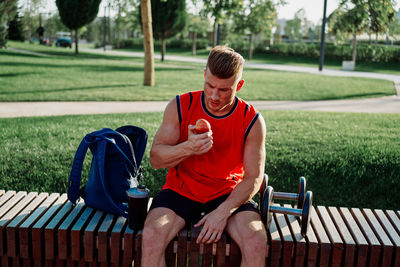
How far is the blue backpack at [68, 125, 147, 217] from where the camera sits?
300cm

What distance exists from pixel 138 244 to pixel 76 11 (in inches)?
1177

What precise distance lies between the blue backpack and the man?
0.94ft

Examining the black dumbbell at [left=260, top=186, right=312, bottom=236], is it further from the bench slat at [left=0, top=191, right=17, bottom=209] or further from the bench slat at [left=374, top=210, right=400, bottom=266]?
the bench slat at [left=0, top=191, right=17, bottom=209]

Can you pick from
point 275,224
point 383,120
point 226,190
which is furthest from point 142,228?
point 383,120

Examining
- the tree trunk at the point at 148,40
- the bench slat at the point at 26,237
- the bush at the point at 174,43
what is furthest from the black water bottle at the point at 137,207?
the bush at the point at 174,43

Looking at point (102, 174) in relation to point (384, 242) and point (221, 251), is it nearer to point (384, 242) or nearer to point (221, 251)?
point (221, 251)

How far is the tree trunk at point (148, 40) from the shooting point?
1319cm

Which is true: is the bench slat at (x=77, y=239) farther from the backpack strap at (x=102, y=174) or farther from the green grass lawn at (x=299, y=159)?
the green grass lawn at (x=299, y=159)

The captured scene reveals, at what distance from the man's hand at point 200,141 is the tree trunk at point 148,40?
11.1 meters

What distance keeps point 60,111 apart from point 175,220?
7.29 m

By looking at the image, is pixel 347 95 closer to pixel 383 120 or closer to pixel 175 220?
pixel 383 120

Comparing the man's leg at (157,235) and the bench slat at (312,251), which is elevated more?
the man's leg at (157,235)

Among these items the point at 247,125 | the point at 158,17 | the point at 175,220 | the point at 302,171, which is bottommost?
the point at 302,171

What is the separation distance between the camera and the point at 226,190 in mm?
2990
